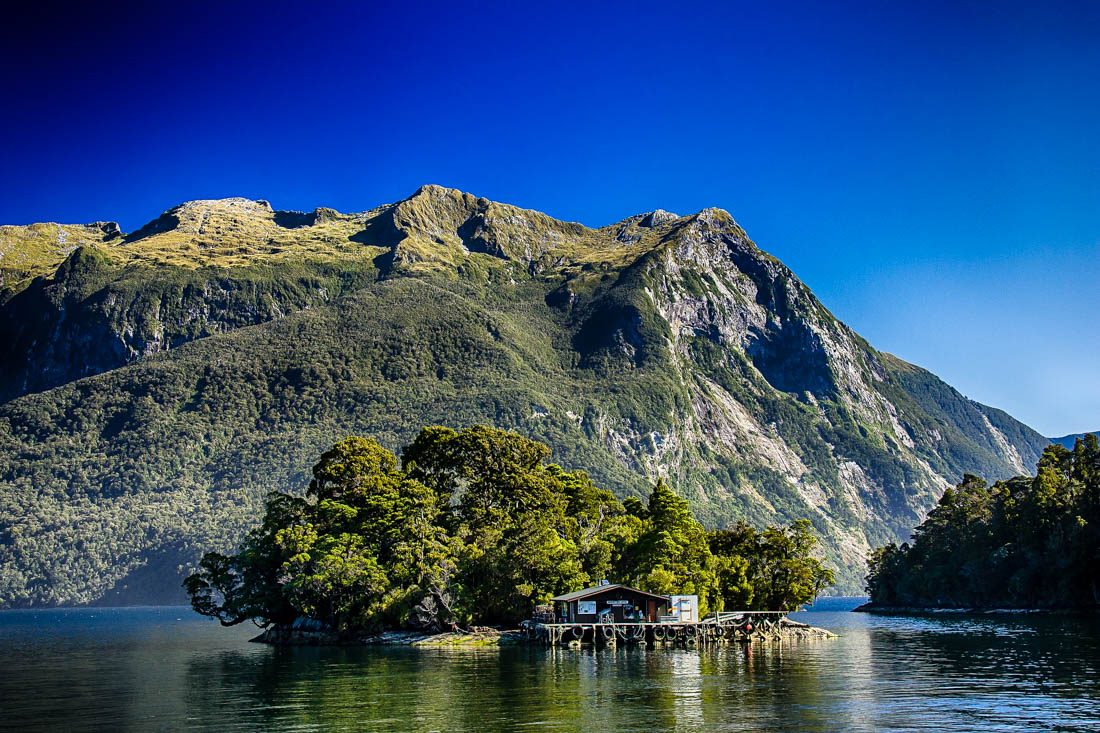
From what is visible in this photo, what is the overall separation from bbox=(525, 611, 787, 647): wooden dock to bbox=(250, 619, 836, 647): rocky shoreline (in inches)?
79.9

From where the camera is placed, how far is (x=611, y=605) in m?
93.0

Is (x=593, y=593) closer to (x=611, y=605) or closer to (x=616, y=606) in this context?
(x=611, y=605)

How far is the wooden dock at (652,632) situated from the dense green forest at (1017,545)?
57.1 meters

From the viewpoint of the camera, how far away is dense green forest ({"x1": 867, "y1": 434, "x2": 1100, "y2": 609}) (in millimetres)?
130125

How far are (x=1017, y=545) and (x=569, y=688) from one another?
119 meters

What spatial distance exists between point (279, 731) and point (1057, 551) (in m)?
124

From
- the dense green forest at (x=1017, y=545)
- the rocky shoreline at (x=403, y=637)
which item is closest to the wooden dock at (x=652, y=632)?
the rocky shoreline at (x=403, y=637)

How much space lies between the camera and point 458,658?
76.9 m

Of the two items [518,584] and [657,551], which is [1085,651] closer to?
[657,551]

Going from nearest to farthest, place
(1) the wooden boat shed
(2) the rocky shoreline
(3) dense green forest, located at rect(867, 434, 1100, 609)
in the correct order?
(1) the wooden boat shed
(2) the rocky shoreline
(3) dense green forest, located at rect(867, 434, 1100, 609)

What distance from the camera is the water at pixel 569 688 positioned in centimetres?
4409

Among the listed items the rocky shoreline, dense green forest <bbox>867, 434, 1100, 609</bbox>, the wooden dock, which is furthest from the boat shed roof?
dense green forest <bbox>867, 434, 1100, 609</bbox>

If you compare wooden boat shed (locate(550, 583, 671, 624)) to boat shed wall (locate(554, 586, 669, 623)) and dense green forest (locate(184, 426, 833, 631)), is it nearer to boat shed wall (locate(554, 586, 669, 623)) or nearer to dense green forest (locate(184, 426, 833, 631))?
boat shed wall (locate(554, 586, 669, 623))

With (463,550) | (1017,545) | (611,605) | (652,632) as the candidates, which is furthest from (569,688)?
(1017,545)
